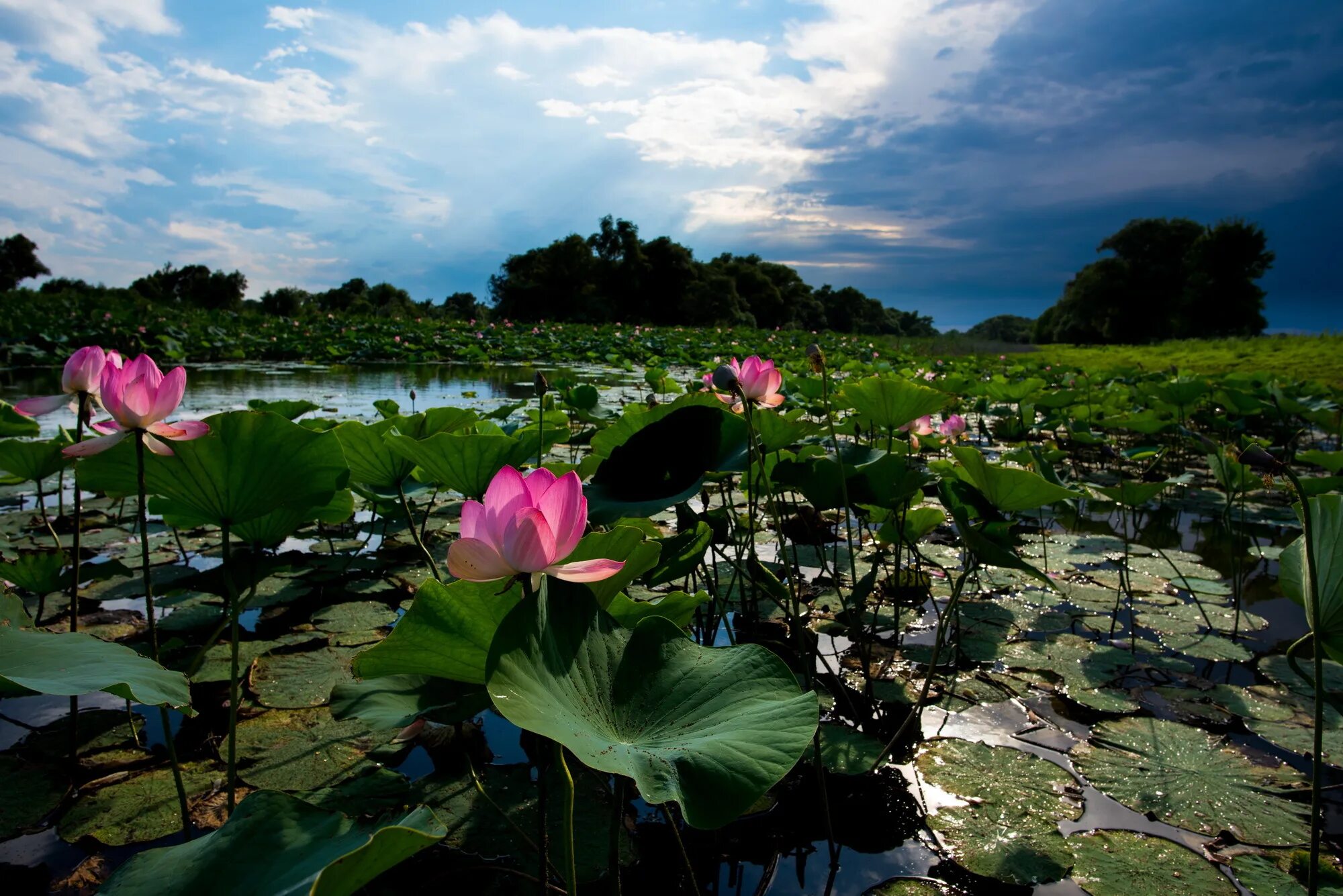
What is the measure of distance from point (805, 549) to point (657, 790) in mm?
2099

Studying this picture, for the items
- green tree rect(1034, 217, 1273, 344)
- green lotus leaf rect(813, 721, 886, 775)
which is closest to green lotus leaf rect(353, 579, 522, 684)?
green lotus leaf rect(813, 721, 886, 775)

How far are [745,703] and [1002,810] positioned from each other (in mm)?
739

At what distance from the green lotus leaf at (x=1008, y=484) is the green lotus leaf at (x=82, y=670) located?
3.87 feet

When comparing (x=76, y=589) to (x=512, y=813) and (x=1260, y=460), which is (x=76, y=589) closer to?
(x=512, y=813)

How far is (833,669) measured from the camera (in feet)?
5.44

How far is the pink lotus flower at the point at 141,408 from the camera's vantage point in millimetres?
926

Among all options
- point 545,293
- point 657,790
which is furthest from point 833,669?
point 545,293

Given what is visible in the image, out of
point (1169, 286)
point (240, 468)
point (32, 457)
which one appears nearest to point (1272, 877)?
point (240, 468)

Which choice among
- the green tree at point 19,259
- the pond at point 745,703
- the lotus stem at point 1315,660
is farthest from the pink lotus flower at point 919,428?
the green tree at point 19,259

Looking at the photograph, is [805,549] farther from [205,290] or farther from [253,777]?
[205,290]

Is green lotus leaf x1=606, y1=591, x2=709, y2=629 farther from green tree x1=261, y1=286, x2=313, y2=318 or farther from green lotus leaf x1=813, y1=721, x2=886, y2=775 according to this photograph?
green tree x1=261, y1=286, x2=313, y2=318

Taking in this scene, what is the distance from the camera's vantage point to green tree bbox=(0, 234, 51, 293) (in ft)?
82.6

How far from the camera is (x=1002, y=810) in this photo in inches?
44.4

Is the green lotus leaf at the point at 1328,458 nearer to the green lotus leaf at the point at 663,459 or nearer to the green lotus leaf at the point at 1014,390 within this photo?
the green lotus leaf at the point at 1014,390
